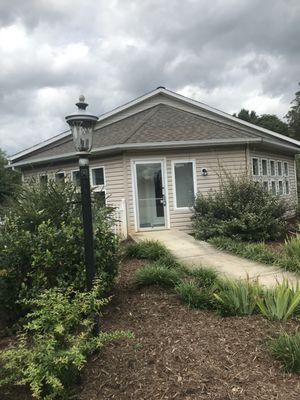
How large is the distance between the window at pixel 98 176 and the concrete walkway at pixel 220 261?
2.67 meters

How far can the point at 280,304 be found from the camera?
417 cm

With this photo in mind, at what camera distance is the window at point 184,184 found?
12.0 m

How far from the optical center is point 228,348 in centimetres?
361

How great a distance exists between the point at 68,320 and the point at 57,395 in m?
0.58

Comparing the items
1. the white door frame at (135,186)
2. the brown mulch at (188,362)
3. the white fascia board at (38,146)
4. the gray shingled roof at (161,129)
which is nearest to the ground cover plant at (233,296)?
the brown mulch at (188,362)

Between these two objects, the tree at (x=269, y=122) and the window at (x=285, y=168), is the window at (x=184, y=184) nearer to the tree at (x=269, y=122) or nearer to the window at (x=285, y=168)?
the window at (x=285, y=168)

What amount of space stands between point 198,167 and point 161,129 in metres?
1.76

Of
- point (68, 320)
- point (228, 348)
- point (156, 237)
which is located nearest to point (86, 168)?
point (68, 320)

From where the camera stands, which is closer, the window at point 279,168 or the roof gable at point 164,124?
the roof gable at point 164,124

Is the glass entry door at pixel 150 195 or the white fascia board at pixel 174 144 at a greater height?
the white fascia board at pixel 174 144

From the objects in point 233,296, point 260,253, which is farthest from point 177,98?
point 233,296

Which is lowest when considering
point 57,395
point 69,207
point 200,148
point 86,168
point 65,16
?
point 57,395

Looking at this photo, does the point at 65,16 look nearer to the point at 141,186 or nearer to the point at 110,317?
the point at 141,186

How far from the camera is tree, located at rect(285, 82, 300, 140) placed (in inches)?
1984
